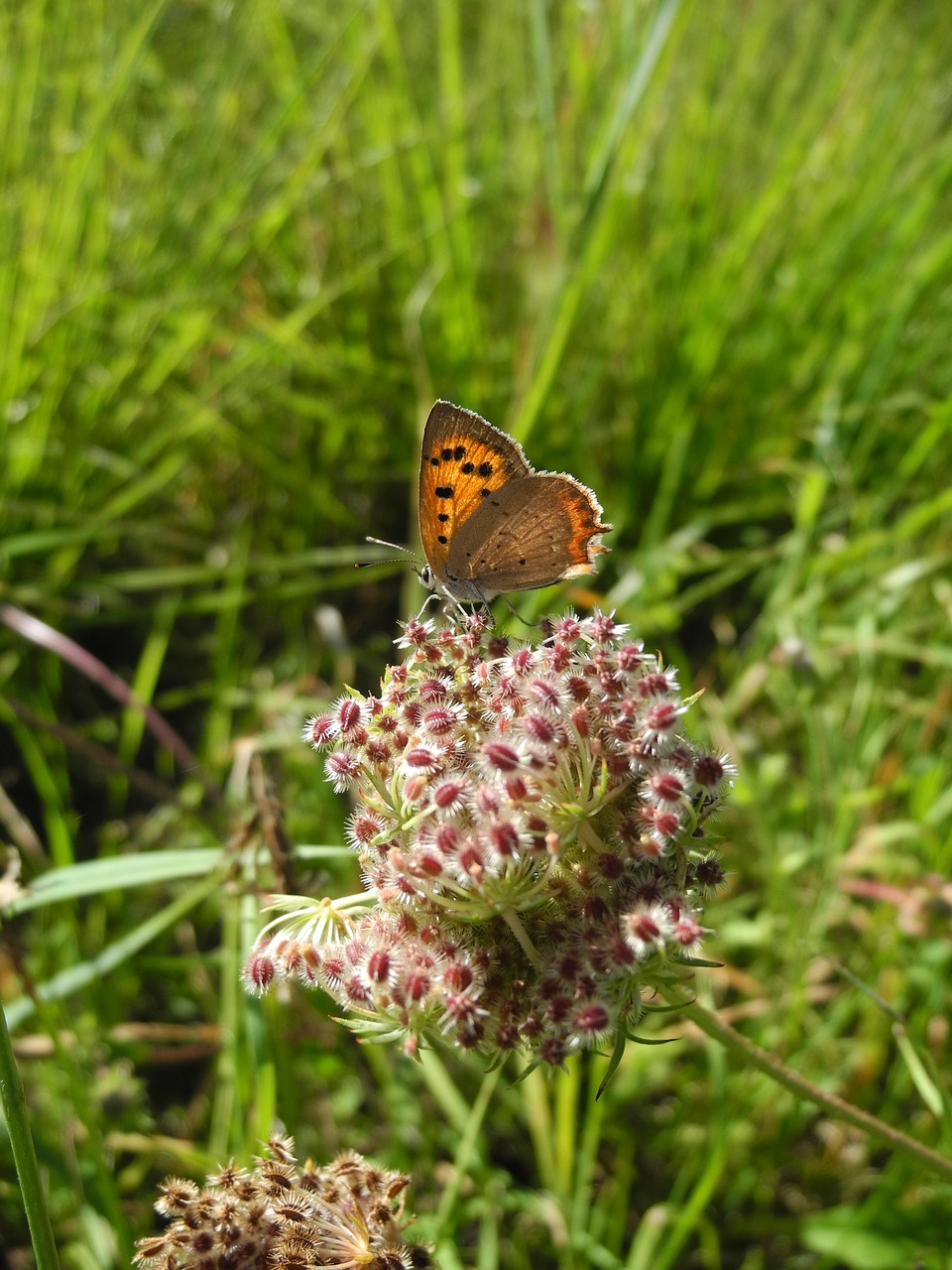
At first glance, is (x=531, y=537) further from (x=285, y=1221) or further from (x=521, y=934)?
(x=285, y=1221)

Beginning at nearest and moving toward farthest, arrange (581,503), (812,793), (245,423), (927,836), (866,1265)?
1. (581,503)
2. (866,1265)
3. (927,836)
4. (812,793)
5. (245,423)

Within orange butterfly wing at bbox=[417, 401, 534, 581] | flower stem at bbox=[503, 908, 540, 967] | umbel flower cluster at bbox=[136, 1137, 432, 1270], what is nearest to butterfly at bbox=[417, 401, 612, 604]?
orange butterfly wing at bbox=[417, 401, 534, 581]

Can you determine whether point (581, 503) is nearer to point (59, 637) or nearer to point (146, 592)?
point (59, 637)

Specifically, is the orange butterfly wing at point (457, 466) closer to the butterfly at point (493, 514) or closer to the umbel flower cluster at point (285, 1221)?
the butterfly at point (493, 514)

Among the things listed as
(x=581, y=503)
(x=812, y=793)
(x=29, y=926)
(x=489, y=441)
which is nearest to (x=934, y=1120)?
(x=812, y=793)

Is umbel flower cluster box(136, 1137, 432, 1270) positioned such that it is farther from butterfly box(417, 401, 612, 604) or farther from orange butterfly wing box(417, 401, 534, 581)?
orange butterfly wing box(417, 401, 534, 581)

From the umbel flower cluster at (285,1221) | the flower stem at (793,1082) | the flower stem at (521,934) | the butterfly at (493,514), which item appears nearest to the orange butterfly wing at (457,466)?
the butterfly at (493,514)
